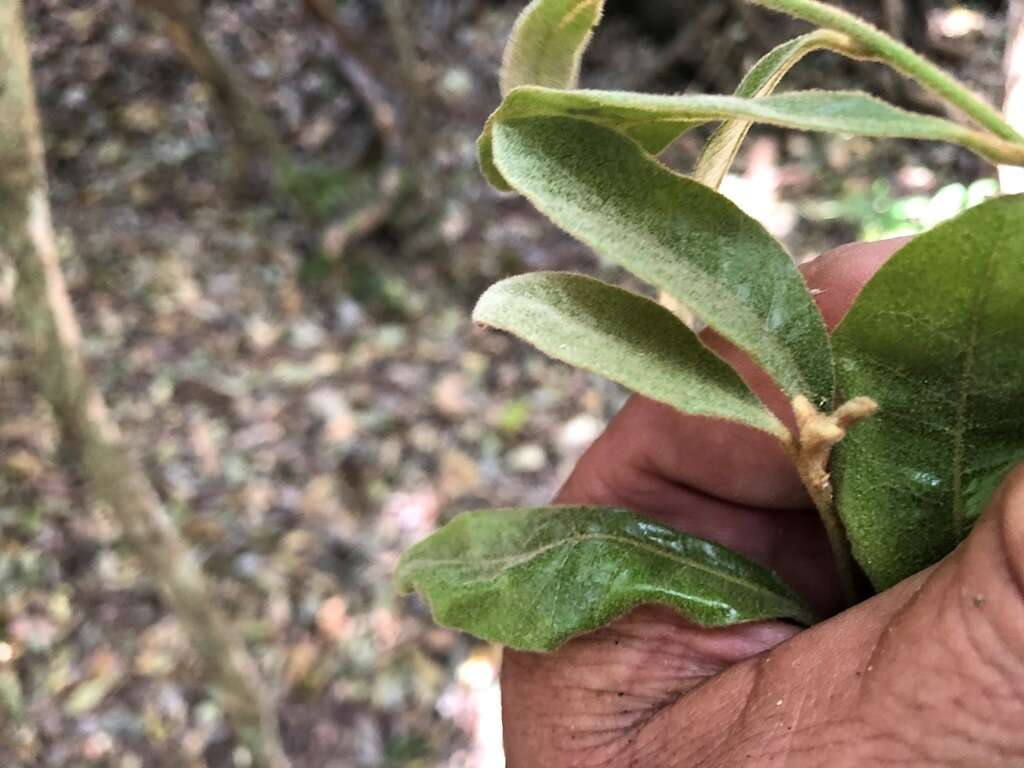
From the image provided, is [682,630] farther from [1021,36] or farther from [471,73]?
[471,73]

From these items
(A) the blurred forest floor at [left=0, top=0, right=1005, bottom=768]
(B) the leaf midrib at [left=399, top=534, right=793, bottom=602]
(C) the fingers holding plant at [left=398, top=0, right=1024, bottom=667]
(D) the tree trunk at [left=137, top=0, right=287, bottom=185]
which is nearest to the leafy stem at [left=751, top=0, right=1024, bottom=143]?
(C) the fingers holding plant at [left=398, top=0, right=1024, bottom=667]

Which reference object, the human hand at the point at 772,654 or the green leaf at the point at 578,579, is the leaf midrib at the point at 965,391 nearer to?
the human hand at the point at 772,654

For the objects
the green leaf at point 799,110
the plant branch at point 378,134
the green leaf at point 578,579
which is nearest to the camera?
the green leaf at point 799,110

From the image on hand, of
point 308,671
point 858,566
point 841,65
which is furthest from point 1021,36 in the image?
point 841,65

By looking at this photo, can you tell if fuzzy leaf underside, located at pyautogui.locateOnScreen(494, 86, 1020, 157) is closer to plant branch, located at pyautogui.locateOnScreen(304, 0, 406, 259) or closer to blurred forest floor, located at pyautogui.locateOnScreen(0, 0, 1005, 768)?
blurred forest floor, located at pyautogui.locateOnScreen(0, 0, 1005, 768)

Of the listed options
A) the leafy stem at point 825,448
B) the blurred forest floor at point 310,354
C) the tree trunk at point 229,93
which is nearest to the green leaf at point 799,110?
the leafy stem at point 825,448

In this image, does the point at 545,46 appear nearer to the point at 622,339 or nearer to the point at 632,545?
the point at 622,339

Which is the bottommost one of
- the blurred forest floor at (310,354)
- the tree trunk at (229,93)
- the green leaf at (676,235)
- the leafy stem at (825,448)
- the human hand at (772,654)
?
the blurred forest floor at (310,354)
